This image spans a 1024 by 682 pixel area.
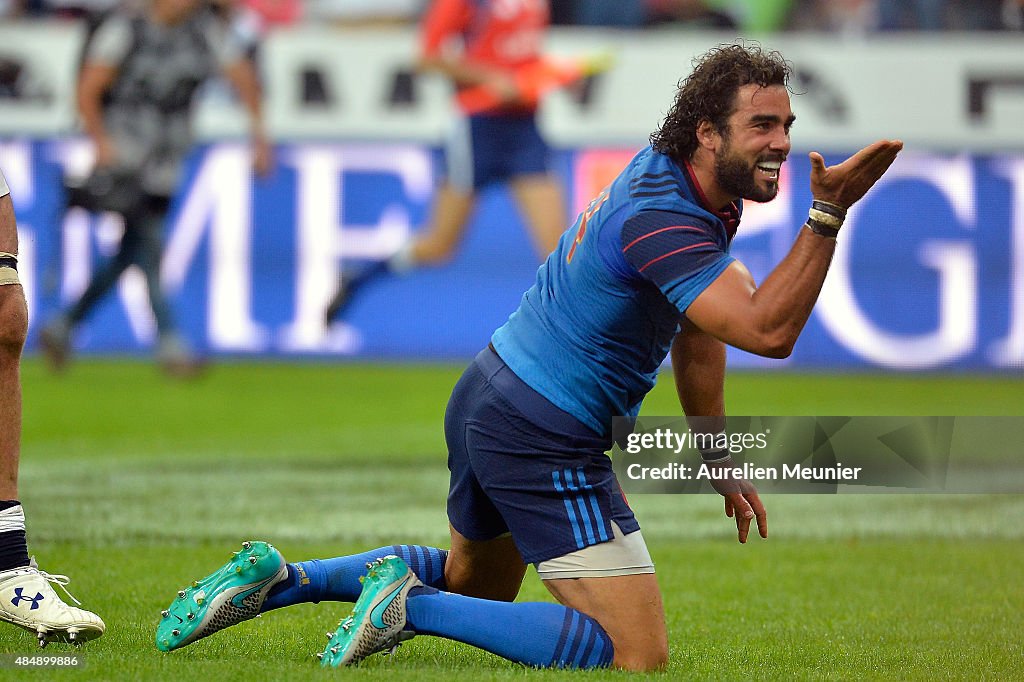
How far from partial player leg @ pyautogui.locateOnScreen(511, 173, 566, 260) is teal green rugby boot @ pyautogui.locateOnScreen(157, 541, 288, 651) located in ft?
22.6

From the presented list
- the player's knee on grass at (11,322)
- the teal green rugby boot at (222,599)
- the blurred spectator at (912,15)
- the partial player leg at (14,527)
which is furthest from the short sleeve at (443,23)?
the teal green rugby boot at (222,599)

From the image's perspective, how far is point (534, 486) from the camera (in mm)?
4281

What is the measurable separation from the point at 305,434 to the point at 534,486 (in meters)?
5.97

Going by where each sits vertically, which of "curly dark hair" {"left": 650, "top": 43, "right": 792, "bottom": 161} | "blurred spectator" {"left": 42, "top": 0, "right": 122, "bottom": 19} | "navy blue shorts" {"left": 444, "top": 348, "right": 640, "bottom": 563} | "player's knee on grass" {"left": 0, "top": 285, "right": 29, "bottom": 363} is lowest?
"navy blue shorts" {"left": 444, "top": 348, "right": 640, "bottom": 563}

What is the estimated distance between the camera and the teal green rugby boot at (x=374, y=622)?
4.16m

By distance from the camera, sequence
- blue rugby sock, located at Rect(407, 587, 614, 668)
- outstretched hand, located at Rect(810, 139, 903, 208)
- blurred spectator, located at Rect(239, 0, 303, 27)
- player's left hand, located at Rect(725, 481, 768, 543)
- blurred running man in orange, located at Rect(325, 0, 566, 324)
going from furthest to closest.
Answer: blurred spectator, located at Rect(239, 0, 303, 27) → blurred running man in orange, located at Rect(325, 0, 566, 324) → player's left hand, located at Rect(725, 481, 768, 543) → blue rugby sock, located at Rect(407, 587, 614, 668) → outstretched hand, located at Rect(810, 139, 903, 208)

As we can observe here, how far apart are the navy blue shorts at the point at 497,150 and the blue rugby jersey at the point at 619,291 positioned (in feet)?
23.1

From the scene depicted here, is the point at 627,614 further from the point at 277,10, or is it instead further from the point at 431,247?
the point at 277,10

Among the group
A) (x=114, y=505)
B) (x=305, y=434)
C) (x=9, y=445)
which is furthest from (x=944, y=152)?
(x=9, y=445)

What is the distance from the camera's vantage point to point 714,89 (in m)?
4.15

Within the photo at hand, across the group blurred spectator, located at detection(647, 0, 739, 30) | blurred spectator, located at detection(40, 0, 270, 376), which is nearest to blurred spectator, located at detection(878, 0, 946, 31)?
blurred spectator, located at detection(647, 0, 739, 30)

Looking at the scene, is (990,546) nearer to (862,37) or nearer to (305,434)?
(305,434)

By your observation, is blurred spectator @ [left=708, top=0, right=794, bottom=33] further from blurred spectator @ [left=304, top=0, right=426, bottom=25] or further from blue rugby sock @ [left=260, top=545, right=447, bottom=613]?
blue rugby sock @ [left=260, top=545, right=447, bottom=613]

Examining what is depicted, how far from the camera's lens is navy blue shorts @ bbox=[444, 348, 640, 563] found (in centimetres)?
427
